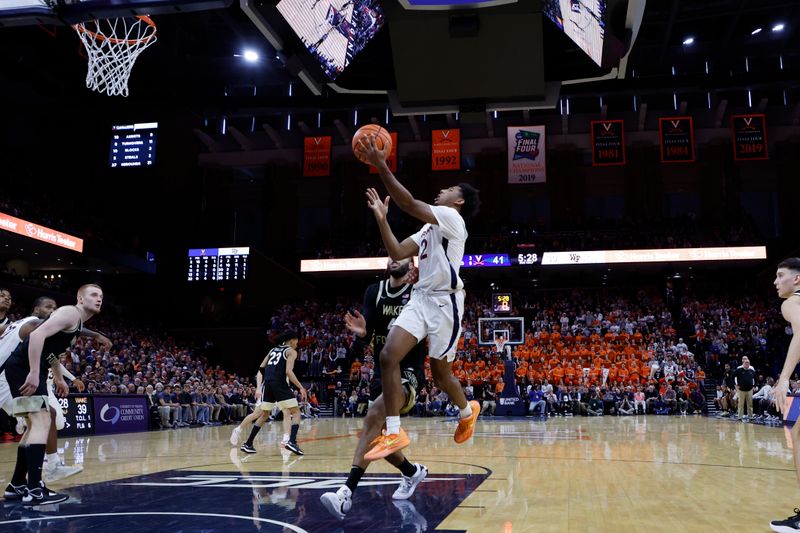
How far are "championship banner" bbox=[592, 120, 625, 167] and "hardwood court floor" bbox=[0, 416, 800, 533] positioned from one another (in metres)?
16.7

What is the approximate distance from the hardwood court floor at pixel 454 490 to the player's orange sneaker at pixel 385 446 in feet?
1.40

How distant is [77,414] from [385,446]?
40.4 ft

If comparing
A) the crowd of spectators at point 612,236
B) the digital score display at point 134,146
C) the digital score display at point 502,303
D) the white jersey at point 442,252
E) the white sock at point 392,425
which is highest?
the digital score display at point 134,146

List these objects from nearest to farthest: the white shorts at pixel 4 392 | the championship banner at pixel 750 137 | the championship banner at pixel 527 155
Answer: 1. the white shorts at pixel 4 392
2. the championship banner at pixel 750 137
3. the championship banner at pixel 527 155

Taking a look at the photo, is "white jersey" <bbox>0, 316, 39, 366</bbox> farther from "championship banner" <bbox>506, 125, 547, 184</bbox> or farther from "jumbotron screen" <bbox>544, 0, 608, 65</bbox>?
"championship banner" <bbox>506, 125, 547, 184</bbox>

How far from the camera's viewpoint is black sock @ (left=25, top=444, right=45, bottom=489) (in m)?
5.15

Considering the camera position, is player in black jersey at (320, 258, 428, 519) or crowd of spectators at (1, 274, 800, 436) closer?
player in black jersey at (320, 258, 428, 519)

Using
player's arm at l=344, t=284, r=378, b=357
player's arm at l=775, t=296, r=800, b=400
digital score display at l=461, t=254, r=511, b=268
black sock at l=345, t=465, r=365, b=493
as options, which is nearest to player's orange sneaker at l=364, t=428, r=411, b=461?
black sock at l=345, t=465, r=365, b=493

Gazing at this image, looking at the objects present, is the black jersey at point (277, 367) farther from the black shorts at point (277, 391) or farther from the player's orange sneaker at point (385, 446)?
the player's orange sneaker at point (385, 446)

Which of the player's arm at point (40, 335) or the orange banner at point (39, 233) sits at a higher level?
the orange banner at point (39, 233)

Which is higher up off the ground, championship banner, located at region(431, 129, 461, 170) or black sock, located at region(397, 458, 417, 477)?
championship banner, located at region(431, 129, 461, 170)

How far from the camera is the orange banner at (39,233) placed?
803 inches

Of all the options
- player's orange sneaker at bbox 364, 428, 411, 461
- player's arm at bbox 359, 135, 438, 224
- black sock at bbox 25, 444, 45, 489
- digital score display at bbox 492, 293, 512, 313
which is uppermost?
digital score display at bbox 492, 293, 512, 313

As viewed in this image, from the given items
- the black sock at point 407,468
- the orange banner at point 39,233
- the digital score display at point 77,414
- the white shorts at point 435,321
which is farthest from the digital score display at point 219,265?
the white shorts at point 435,321
